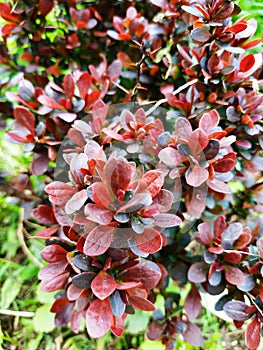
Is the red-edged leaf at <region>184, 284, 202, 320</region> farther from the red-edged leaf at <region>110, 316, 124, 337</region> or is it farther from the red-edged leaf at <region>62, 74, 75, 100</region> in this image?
the red-edged leaf at <region>62, 74, 75, 100</region>

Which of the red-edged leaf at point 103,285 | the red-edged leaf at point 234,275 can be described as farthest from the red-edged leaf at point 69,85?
the red-edged leaf at point 234,275

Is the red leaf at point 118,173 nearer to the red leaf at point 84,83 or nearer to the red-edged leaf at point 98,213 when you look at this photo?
the red-edged leaf at point 98,213

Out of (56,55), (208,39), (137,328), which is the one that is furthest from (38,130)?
(137,328)

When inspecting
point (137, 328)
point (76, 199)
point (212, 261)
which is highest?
point (76, 199)

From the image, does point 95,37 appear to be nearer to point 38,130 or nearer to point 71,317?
point 38,130

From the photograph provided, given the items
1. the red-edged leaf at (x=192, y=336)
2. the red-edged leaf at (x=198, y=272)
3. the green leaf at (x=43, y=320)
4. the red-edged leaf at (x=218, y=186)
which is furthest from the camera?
the green leaf at (x=43, y=320)

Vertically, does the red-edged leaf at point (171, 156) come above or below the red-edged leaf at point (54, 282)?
above

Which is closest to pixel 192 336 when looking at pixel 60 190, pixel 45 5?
pixel 60 190
